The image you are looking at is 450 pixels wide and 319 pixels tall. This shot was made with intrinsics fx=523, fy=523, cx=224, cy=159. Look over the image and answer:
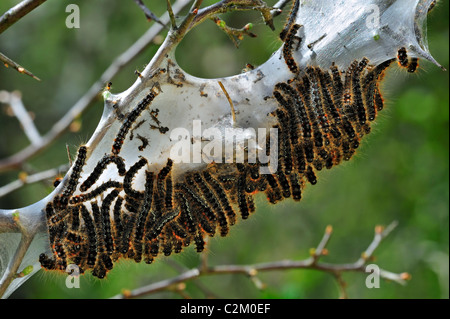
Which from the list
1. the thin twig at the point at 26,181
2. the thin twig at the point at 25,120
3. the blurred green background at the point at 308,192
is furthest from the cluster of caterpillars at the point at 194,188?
the blurred green background at the point at 308,192

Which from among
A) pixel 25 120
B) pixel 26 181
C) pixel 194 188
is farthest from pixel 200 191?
pixel 25 120

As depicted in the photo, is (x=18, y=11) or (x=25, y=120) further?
(x=25, y=120)

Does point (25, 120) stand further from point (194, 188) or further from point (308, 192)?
point (308, 192)

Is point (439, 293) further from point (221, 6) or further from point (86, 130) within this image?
point (86, 130)

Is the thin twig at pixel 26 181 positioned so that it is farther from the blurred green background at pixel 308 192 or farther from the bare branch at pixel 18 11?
the bare branch at pixel 18 11

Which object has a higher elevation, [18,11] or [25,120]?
[18,11]

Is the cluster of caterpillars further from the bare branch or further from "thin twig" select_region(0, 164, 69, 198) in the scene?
"thin twig" select_region(0, 164, 69, 198)


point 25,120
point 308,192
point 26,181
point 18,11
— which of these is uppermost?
point 18,11
